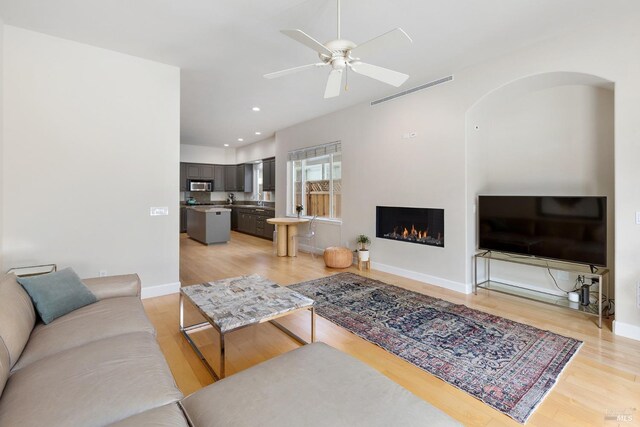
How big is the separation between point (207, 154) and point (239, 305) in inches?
355

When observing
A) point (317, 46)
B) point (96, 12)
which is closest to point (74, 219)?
point (96, 12)

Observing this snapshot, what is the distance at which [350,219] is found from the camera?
5.73 m

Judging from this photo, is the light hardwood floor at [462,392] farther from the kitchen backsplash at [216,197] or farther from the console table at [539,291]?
the kitchen backsplash at [216,197]

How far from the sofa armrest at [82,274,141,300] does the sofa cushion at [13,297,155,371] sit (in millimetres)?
138

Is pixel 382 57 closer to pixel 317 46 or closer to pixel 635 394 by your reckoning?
pixel 317 46

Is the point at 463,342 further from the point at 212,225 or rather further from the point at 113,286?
the point at 212,225

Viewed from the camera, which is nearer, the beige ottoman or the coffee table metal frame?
the coffee table metal frame

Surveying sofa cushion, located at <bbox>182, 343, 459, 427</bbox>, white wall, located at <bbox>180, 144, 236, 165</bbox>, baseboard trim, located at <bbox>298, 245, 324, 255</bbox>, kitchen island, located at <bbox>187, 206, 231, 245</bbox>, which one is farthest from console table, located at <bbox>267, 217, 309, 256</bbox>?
white wall, located at <bbox>180, 144, 236, 165</bbox>

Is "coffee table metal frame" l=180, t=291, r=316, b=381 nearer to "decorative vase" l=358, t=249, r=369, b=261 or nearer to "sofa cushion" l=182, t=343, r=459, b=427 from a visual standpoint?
"sofa cushion" l=182, t=343, r=459, b=427

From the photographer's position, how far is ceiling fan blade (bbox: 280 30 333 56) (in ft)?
6.68

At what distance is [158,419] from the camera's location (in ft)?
3.84

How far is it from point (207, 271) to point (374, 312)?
3.06m

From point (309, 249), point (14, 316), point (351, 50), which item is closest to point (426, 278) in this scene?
point (309, 249)

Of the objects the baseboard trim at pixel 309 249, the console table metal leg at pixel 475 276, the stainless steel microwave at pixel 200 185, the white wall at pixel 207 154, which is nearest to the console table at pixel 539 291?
the console table metal leg at pixel 475 276
